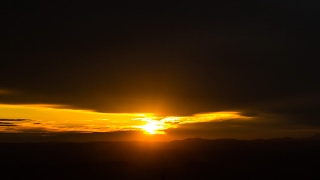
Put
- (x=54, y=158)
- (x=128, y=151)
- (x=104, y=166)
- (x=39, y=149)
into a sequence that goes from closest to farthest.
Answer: (x=104, y=166)
(x=54, y=158)
(x=39, y=149)
(x=128, y=151)

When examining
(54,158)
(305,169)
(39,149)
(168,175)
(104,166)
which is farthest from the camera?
(39,149)

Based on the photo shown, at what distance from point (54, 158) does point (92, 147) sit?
18.7 m

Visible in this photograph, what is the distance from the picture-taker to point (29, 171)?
49781 millimetres

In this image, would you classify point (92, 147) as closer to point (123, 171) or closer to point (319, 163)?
point (123, 171)

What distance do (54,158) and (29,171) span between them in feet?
62.5

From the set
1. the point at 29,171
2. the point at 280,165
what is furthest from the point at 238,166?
the point at 29,171

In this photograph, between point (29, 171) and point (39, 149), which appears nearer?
point (29, 171)

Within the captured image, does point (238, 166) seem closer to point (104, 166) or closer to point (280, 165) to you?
point (280, 165)

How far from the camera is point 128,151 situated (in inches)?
3273

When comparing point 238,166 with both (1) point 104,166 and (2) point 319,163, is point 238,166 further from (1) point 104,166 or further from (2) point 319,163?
(1) point 104,166

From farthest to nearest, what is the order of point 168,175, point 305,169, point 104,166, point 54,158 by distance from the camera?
point 54,158 < point 104,166 < point 305,169 < point 168,175

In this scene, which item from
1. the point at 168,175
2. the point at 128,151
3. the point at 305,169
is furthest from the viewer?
the point at 128,151

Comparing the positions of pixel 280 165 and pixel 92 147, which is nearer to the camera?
pixel 280 165

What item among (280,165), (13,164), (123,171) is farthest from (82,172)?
(280,165)
